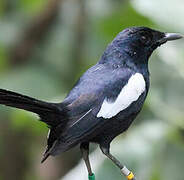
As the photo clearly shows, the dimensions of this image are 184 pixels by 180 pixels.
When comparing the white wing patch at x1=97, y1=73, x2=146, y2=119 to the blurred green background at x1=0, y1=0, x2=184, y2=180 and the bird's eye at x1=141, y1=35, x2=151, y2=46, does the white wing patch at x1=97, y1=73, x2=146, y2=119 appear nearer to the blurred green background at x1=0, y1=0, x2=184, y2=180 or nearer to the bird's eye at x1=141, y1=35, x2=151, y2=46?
the bird's eye at x1=141, y1=35, x2=151, y2=46

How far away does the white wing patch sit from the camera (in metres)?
2.94

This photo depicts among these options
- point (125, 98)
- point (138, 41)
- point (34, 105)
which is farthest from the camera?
point (138, 41)

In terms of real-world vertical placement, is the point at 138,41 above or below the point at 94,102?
above

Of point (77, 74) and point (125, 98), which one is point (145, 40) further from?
point (77, 74)

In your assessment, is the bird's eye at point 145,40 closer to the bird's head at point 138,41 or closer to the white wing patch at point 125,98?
the bird's head at point 138,41

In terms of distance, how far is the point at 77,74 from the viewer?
4793 mm

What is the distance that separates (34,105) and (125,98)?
47 centimetres

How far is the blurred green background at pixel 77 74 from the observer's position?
397 centimetres

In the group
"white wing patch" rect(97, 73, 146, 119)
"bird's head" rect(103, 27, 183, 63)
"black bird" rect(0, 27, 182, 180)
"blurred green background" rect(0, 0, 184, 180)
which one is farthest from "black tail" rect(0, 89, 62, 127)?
"blurred green background" rect(0, 0, 184, 180)

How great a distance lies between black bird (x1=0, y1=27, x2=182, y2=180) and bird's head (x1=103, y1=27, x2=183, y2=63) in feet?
0.14

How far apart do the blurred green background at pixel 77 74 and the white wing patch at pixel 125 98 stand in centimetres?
82

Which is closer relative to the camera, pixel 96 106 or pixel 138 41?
pixel 96 106

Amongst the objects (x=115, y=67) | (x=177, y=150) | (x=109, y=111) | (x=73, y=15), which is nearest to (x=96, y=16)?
(x=73, y=15)

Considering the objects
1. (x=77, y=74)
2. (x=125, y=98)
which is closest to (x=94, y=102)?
(x=125, y=98)
